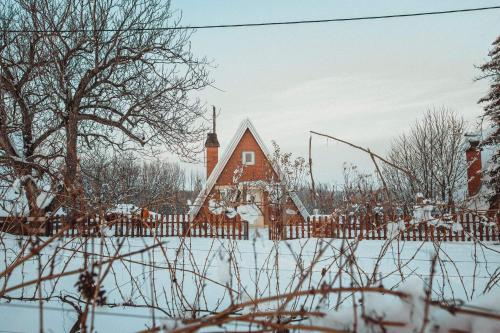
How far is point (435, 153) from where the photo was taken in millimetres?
20047

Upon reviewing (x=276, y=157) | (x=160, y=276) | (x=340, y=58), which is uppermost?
(x=340, y=58)

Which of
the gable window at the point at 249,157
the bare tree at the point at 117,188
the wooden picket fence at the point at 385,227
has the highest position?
the gable window at the point at 249,157

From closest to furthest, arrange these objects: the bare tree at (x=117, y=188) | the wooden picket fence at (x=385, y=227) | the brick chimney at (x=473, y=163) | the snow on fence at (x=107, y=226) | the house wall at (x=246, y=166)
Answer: the snow on fence at (x=107, y=226) → the wooden picket fence at (x=385, y=227) → the bare tree at (x=117, y=188) → the brick chimney at (x=473, y=163) → the house wall at (x=246, y=166)

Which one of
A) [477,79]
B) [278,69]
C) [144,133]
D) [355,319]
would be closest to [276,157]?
[278,69]

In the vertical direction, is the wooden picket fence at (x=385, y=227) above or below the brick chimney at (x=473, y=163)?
below

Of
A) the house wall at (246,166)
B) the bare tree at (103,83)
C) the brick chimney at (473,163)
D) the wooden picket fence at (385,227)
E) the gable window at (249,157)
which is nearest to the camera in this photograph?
the wooden picket fence at (385,227)

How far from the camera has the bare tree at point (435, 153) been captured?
62.4 feet

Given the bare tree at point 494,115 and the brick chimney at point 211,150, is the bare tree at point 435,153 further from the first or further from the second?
the brick chimney at point 211,150

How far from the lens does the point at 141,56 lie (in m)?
12.6

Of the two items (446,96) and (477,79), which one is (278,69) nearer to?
(477,79)

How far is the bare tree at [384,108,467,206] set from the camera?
1903cm

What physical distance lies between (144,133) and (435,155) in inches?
655

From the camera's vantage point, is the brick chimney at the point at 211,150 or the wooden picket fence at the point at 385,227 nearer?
the wooden picket fence at the point at 385,227

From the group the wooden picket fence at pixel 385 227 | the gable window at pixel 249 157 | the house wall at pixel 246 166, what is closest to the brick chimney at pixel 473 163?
the wooden picket fence at pixel 385 227
